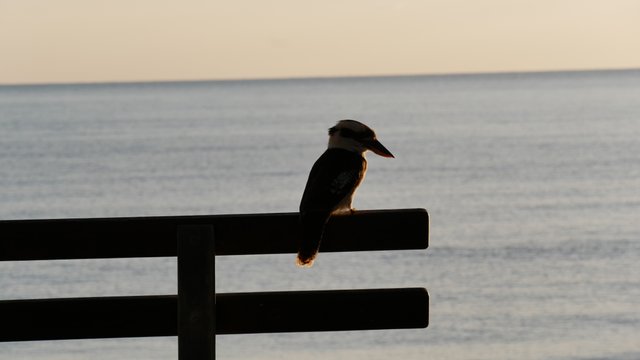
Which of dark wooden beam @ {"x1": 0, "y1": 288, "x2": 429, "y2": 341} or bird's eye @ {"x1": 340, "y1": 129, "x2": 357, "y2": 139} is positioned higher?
bird's eye @ {"x1": 340, "y1": 129, "x2": 357, "y2": 139}

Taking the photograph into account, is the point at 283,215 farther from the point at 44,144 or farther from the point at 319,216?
the point at 44,144

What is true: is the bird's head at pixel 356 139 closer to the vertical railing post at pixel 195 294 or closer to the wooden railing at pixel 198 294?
the wooden railing at pixel 198 294

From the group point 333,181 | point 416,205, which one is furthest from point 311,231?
point 416,205

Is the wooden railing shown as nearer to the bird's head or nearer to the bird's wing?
the bird's wing

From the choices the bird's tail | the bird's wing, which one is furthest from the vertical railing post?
the bird's wing

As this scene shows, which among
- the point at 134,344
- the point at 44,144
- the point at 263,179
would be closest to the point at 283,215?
the point at 134,344

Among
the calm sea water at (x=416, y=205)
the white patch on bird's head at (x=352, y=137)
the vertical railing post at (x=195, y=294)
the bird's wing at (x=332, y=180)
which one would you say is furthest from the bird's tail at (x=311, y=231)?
the calm sea water at (x=416, y=205)

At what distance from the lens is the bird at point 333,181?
3554 millimetres

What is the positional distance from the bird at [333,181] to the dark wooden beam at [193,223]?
4 cm

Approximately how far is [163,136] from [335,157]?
85596 mm

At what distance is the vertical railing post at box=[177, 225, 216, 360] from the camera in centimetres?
337

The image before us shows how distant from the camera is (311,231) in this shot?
3.55 metres

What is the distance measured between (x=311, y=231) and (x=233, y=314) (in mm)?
331

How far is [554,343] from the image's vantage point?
55.4 feet
